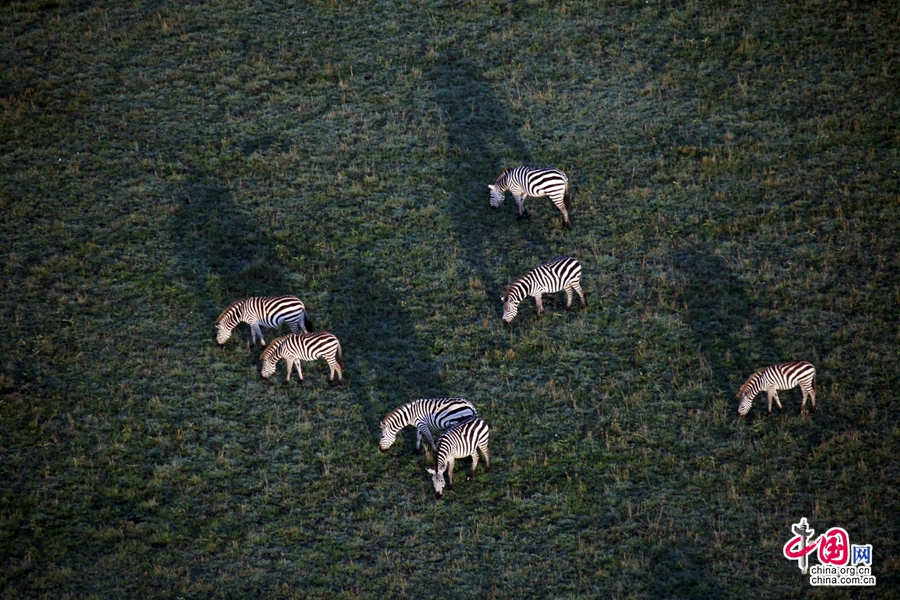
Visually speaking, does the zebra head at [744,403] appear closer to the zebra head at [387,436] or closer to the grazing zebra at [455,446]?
the grazing zebra at [455,446]

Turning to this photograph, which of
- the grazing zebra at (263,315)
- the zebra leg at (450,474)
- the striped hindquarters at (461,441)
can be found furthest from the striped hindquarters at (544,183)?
the zebra leg at (450,474)

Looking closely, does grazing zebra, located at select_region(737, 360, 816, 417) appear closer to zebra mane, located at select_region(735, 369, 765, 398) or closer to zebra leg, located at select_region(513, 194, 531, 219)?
zebra mane, located at select_region(735, 369, 765, 398)

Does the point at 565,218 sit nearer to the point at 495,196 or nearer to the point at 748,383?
the point at 495,196

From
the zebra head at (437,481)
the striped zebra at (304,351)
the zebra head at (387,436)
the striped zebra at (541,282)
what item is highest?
the striped zebra at (541,282)

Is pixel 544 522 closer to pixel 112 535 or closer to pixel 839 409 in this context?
pixel 839 409

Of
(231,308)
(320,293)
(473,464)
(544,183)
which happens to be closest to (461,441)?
(473,464)

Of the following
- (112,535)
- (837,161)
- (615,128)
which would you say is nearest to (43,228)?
(112,535)
